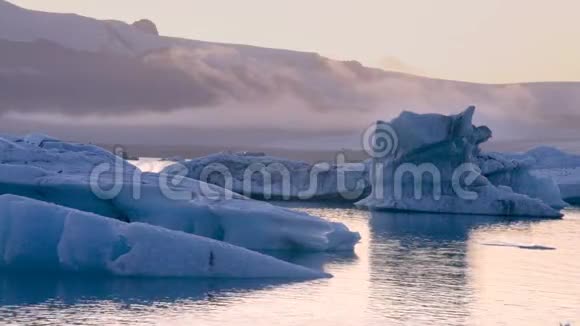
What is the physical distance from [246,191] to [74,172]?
20.6 metres

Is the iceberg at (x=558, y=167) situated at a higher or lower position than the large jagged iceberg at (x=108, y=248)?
higher

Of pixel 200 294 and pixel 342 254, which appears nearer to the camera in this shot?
pixel 200 294

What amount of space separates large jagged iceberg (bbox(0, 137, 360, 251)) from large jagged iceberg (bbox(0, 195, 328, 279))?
140 inches

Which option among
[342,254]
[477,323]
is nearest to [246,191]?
[342,254]

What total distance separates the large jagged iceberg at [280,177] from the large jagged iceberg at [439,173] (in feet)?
18.0

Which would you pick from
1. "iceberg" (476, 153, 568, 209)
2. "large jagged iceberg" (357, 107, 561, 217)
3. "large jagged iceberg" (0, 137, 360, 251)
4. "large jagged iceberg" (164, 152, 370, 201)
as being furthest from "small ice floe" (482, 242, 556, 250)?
"large jagged iceberg" (164, 152, 370, 201)

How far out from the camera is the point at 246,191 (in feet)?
139

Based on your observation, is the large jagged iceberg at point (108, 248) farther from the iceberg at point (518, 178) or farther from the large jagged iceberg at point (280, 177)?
the large jagged iceberg at point (280, 177)

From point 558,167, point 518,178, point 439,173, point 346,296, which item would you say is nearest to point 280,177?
point 439,173

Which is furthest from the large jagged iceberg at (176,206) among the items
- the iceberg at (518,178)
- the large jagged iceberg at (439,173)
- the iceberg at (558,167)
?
the iceberg at (558,167)

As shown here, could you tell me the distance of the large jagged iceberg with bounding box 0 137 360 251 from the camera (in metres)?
20.6

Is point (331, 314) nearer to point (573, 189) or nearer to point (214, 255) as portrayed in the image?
point (214, 255)

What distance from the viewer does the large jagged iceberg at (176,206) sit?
20.6 meters

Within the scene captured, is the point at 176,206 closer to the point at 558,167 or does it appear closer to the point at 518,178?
the point at 518,178
